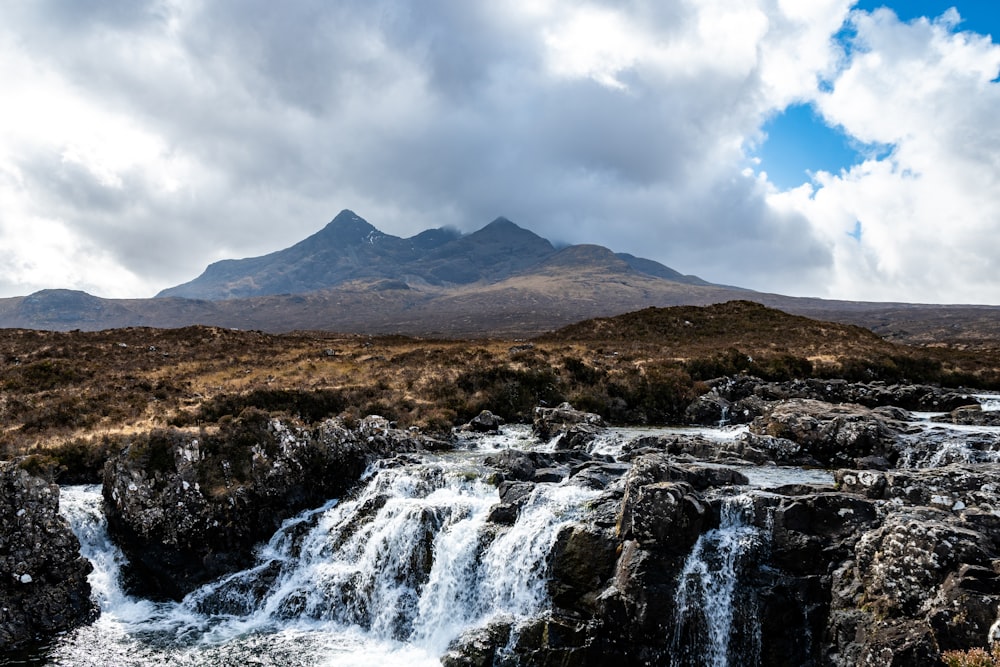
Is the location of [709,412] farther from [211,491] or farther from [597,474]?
[211,491]

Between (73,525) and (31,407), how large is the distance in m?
16.6

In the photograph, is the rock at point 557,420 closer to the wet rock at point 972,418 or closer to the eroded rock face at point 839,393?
the eroded rock face at point 839,393

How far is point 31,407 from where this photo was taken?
114 ft

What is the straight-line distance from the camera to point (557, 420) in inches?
1453

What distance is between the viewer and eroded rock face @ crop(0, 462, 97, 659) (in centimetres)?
1966

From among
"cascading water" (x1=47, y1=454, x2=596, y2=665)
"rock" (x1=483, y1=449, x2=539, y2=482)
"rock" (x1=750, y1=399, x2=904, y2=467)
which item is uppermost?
"rock" (x1=750, y1=399, x2=904, y2=467)

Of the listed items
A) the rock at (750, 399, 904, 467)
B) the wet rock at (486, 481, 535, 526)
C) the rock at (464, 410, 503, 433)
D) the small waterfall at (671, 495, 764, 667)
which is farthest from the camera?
the rock at (464, 410, 503, 433)

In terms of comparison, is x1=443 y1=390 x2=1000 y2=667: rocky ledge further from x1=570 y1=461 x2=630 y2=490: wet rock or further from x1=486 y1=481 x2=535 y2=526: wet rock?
x1=486 y1=481 x2=535 y2=526: wet rock

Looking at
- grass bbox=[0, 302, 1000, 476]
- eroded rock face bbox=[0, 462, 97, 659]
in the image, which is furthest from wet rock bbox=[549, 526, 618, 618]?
grass bbox=[0, 302, 1000, 476]

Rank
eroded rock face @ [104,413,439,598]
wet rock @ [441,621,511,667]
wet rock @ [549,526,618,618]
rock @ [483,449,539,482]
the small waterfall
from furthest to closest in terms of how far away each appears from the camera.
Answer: rock @ [483,449,539,482], eroded rock face @ [104,413,439,598], wet rock @ [441,621,511,667], wet rock @ [549,526,618,618], the small waterfall

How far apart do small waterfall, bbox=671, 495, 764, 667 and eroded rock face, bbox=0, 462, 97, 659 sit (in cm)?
2199

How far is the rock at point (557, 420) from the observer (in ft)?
114

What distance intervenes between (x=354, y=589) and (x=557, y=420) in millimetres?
18492

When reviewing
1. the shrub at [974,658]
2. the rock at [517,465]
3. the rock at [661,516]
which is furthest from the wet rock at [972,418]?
the shrub at [974,658]
